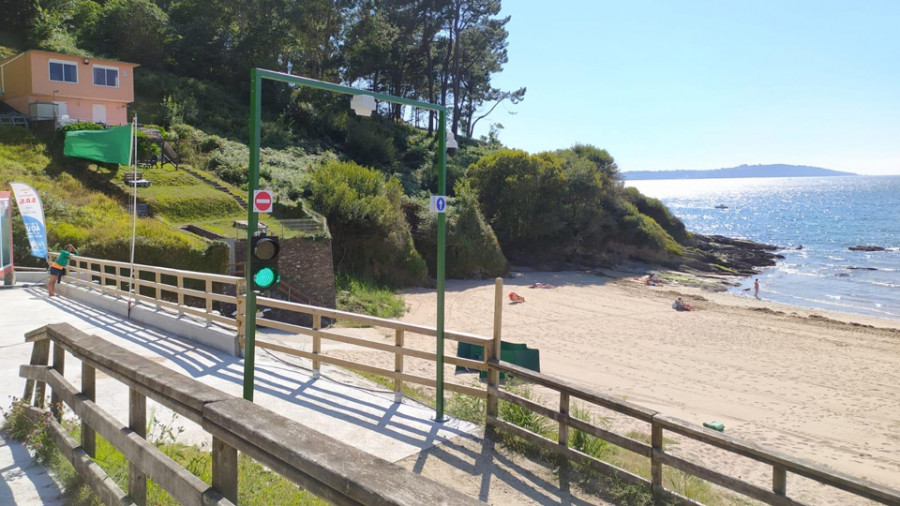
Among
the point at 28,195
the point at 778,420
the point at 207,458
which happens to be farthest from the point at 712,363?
the point at 28,195

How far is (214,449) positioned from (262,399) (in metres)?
5.77

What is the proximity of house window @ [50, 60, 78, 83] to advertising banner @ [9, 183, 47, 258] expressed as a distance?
80.0 feet

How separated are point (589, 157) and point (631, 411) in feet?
168

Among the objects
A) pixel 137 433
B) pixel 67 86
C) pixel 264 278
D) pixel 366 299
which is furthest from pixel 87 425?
pixel 67 86

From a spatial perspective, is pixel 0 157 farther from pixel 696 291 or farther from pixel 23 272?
pixel 696 291

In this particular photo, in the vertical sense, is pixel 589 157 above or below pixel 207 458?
above

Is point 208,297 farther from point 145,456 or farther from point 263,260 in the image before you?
point 145,456

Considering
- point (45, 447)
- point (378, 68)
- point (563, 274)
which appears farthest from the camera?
point (378, 68)

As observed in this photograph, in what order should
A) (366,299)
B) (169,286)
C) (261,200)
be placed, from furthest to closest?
(366,299)
(169,286)
(261,200)

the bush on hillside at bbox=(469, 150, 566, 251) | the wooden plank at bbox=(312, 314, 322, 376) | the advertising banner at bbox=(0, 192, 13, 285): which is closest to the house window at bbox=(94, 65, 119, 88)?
the advertising banner at bbox=(0, 192, 13, 285)

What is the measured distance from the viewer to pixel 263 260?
6.70 meters

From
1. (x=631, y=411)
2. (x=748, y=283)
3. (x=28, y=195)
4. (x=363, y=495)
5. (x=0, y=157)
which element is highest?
(x=0, y=157)

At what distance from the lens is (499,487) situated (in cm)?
654

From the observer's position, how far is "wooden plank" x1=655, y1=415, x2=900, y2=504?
5.10 metres
